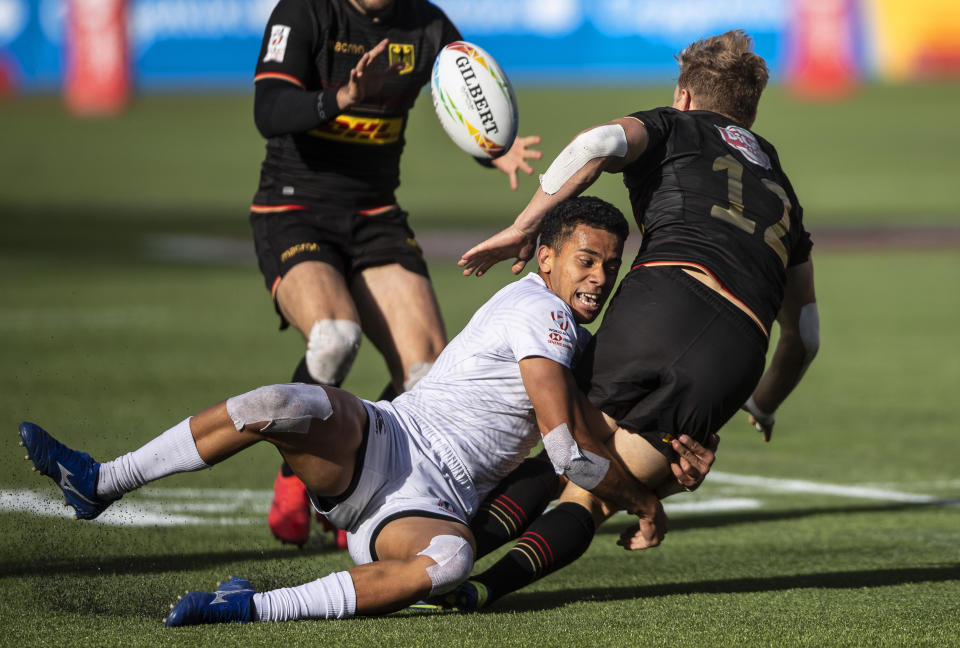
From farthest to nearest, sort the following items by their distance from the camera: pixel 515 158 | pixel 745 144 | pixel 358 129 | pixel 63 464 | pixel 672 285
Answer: pixel 358 129 < pixel 515 158 < pixel 745 144 < pixel 672 285 < pixel 63 464

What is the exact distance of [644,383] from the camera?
5051 millimetres

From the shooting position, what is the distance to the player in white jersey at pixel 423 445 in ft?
15.3

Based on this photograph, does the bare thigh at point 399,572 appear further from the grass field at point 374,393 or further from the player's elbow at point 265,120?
the player's elbow at point 265,120

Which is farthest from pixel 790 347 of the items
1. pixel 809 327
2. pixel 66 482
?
pixel 66 482

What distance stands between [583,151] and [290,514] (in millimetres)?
2387

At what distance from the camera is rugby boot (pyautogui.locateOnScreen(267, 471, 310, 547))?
6398 mm

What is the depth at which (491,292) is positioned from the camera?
→ 52.7 ft

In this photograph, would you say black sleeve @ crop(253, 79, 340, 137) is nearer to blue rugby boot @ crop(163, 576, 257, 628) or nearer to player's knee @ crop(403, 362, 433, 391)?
player's knee @ crop(403, 362, 433, 391)

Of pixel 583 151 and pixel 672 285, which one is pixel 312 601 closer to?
pixel 672 285

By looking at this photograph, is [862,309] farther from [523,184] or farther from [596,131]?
[523,184]

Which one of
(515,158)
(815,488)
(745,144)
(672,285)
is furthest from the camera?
(815,488)

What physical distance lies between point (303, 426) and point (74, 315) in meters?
9.68

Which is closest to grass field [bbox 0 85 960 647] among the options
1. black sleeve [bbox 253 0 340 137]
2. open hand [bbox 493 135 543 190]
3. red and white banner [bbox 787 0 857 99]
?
open hand [bbox 493 135 543 190]

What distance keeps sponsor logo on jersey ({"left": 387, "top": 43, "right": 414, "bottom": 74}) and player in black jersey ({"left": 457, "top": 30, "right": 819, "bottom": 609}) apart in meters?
2.01
